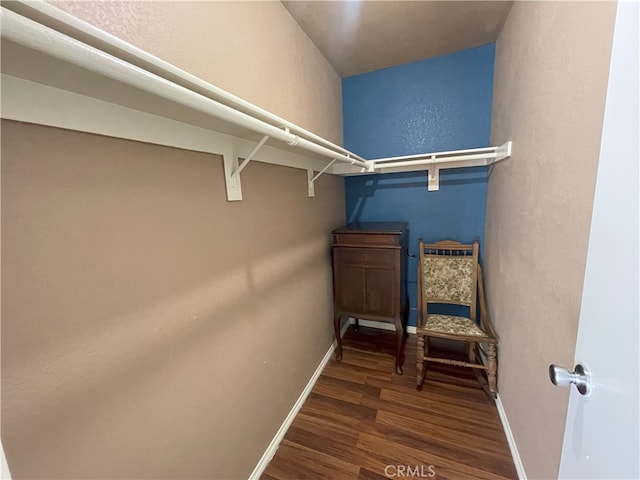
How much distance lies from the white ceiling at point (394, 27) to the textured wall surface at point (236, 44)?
12 cm

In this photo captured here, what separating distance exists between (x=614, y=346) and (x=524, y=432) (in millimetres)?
1063

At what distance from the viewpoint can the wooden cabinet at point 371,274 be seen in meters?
1.76

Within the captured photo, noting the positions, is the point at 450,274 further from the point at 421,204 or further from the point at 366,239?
the point at 366,239

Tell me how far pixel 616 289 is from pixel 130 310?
1083 mm

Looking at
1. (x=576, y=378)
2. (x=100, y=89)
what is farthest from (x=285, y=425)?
(x=100, y=89)

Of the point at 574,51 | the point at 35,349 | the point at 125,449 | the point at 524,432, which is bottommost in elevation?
the point at 524,432

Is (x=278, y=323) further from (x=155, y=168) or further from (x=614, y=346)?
(x=614, y=346)

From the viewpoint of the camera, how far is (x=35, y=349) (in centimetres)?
52

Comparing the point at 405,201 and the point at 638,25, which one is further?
the point at 405,201

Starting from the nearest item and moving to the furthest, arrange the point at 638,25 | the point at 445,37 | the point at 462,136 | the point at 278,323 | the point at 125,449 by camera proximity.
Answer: the point at 638,25, the point at 125,449, the point at 278,323, the point at 445,37, the point at 462,136

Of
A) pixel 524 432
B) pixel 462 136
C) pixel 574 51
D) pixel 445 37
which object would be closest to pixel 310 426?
pixel 524 432

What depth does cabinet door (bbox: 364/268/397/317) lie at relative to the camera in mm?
1780

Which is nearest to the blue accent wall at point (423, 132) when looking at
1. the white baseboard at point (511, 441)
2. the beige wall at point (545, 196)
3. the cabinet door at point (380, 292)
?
the beige wall at point (545, 196)

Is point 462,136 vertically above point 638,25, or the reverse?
point 462,136
